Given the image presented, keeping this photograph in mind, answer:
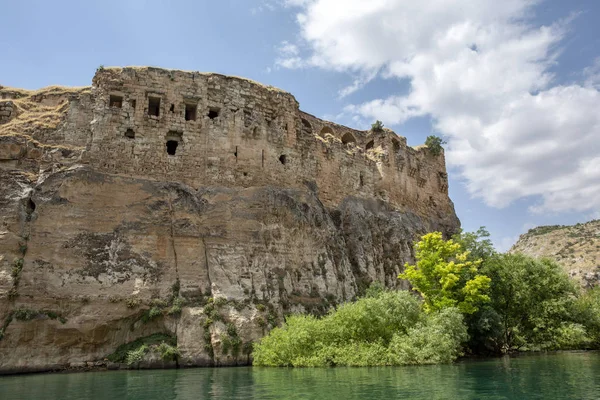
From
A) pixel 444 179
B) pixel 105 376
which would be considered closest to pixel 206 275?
pixel 105 376

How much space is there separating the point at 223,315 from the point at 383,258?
51.3 feet

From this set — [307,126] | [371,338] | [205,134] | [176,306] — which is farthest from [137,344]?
[307,126]

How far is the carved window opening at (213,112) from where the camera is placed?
3044 centimetres

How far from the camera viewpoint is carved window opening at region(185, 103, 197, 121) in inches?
1192

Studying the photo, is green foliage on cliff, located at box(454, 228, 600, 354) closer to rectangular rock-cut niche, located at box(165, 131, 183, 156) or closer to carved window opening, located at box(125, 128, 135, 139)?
rectangular rock-cut niche, located at box(165, 131, 183, 156)

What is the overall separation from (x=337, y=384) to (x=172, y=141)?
19.3 metres

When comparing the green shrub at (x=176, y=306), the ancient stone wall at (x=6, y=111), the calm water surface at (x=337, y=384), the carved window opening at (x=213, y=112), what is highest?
the carved window opening at (x=213, y=112)

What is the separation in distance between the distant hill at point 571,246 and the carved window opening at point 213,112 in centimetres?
4849

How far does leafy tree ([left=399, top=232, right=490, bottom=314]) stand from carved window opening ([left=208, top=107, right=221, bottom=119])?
14.2 meters

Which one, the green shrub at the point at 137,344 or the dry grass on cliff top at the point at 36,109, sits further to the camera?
the dry grass on cliff top at the point at 36,109

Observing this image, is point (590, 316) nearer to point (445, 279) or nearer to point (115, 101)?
point (445, 279)

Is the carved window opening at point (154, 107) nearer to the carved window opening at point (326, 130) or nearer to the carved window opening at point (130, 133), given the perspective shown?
the carved window opening at point (130, 133)

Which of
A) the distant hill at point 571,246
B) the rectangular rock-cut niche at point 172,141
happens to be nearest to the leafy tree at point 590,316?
the rectangular rock-cut niche at point 172,141

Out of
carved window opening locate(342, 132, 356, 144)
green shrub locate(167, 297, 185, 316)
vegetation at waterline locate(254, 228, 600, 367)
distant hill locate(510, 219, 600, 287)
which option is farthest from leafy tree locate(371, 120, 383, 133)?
distant hill locate(510, 219, 600, 287)
